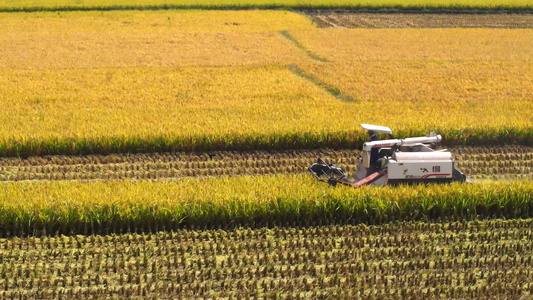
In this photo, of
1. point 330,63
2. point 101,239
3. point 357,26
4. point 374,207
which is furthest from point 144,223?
point 357,26

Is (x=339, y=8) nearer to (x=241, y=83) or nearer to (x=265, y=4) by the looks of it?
(x=265, y=4)

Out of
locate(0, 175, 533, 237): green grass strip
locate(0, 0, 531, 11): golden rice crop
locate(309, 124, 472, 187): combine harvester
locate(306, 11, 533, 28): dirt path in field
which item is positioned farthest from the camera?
locate(0, 0, 531, 11): golden rice crop

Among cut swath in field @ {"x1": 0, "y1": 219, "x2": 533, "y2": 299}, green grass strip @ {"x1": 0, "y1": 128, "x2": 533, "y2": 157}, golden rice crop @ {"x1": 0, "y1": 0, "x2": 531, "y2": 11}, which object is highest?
golden rice crop @ {"x1": 0, "y1": 0, "x2": 531, "y2": 11}

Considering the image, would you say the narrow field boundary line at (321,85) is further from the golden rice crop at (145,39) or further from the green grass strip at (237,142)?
the green grass strip at (237,142)

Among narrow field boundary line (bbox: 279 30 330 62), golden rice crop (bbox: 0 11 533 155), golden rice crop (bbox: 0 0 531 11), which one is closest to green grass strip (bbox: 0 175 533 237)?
golden rice crop (bbox: 0 11 533 155)

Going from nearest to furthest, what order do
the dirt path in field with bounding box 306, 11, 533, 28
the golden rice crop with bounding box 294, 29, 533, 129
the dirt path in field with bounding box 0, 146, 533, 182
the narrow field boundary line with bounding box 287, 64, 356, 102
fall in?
the dirt path in field with bounding box 0, 146, 533, 182, the golden rice crop with bounding box 294, 29, 533, 129, the narrow field boundary line with bounding box 287, 64, 356, 102, the dirt path in field with bounding box 306, 11, 533, 28

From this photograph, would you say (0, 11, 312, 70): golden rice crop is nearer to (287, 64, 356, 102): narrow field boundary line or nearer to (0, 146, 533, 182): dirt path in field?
(287, 64, 356, 102): narrow field boundary line

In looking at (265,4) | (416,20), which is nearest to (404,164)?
(416,20)

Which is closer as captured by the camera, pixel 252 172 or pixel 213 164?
pixel 252 172
